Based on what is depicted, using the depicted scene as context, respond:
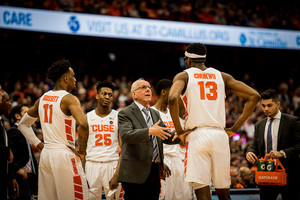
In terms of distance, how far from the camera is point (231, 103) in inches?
666

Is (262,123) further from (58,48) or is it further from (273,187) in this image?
(58,48)

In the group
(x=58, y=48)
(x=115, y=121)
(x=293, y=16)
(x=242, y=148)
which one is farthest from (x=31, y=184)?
(x=293, y=16)

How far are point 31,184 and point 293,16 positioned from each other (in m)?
18.4

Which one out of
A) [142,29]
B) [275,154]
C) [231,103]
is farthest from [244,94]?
[142,29]

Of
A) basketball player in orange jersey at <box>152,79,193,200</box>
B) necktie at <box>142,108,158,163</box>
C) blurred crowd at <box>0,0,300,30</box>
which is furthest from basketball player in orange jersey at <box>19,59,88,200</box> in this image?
blurred crowd at <box>0,0,300,30</box>

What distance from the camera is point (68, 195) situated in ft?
15.3

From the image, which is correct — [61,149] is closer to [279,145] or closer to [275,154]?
[275,154]

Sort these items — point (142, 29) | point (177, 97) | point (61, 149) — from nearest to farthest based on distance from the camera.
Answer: point (177, 97) → point (61, 149) → point (142, 29)

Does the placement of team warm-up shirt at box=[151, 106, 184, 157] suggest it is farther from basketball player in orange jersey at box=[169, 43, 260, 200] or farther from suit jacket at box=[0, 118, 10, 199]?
suit jacket at box=[0, 118, 10, 199]

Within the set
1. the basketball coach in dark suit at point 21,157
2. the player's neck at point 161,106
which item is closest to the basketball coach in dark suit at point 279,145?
the player's neck at point 161,106

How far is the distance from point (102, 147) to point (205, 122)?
2601mm

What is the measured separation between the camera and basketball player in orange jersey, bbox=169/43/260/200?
4371 millimetres

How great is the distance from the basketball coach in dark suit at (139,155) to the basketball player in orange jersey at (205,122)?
1.39 feet

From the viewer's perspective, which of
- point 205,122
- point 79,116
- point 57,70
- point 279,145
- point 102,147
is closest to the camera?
point 205,122
